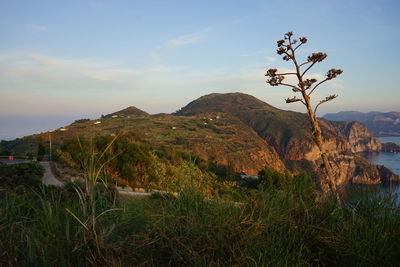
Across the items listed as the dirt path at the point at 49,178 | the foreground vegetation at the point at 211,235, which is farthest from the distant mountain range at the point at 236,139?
the foreground vegetation at the point at 211,235

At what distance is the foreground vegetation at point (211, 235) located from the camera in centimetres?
222

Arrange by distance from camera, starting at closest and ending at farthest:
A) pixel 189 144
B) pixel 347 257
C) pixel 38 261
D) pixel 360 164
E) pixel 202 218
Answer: pixel 38 261 → pixel 347 257 → pixel 202 218 → pixel 189 144 → pixel 360 164

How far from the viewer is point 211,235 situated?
2396mm

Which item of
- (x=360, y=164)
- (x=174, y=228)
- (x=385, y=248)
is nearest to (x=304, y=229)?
(x=385, y=248)

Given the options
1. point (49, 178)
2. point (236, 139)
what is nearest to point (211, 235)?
point (49, 178)

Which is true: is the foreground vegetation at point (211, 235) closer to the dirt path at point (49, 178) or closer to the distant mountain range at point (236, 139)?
the dirt path at point (49, 178)

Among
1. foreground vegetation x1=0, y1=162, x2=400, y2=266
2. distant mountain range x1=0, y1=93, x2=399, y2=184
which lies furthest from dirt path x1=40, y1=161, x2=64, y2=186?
foreground vegetation x1=0, y1=162, x2=400, y2=266

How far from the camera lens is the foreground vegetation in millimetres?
2219

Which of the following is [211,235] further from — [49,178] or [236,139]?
[236,139]

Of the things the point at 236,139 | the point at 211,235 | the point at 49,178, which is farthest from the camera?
the point at 236,139

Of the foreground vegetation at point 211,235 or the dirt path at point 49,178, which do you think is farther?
the dirt path at point 49,178

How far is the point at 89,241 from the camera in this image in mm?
2271

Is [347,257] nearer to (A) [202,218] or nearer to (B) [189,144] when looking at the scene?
(A) [202,218]

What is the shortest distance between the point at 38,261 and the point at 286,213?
2.11 metres
